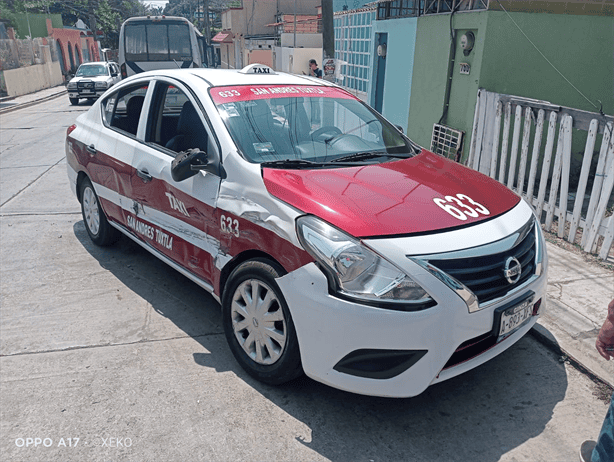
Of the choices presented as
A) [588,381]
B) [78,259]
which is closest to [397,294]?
[588,381]

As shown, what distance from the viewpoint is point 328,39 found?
33.1 feet

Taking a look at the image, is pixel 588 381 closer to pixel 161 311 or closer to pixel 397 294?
pixel 397 294

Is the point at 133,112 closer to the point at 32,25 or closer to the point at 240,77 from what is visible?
the point at 240,77

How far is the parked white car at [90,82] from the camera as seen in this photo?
→ 21750mm

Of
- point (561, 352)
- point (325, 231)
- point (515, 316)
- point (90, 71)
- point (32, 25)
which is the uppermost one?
point (32, 25)

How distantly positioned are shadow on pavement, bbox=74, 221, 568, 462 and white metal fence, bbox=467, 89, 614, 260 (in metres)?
1.92

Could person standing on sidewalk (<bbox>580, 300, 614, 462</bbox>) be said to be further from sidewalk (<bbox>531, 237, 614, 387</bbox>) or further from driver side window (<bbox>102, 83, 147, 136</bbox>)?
driver side window (<bbox>102, 83, 147, 136</bbox>)

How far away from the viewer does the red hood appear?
283 centimetres

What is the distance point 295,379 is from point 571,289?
2.51 metres

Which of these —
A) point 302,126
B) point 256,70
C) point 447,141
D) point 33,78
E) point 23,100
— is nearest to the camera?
point 302,126

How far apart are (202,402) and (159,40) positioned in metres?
16.4

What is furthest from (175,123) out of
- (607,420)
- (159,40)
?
(159,40)

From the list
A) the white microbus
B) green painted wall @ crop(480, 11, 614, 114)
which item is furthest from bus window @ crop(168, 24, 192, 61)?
green painted wall @ crop(480, 11, 614, 114)

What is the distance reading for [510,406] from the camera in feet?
10.2
